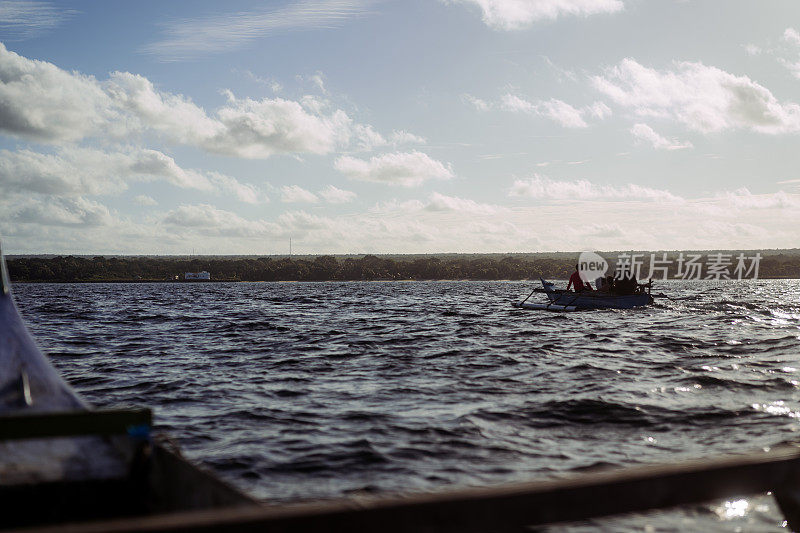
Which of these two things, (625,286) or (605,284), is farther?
(605,284)

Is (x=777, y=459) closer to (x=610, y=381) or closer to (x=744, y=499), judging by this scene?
(x=744, y=499)

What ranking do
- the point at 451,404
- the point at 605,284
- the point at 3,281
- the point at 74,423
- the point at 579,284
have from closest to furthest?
the point at 74,423
the point at 3,281
the point at 451,404
the point at 579,284
the point at 605,284

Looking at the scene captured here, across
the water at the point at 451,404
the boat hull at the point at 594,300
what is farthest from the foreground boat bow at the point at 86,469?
the boat hull at the point at 594,300

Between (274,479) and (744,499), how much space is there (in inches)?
249

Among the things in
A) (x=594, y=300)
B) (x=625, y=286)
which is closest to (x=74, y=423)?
(x=594, y=300)

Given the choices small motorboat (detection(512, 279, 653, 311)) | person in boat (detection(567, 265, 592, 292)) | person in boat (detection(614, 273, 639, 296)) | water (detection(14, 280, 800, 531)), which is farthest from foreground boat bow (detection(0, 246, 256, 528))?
person in boat (detection(614, 273, 639, 296))

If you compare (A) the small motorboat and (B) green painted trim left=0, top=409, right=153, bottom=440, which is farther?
(A) the small motorboat

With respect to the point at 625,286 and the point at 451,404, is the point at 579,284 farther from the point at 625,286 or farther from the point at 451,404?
the point at 451,404

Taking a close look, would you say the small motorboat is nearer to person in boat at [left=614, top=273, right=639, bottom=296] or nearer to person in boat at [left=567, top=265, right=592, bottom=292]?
person in boat at [left=614, top=273, right=639, bottom=296]

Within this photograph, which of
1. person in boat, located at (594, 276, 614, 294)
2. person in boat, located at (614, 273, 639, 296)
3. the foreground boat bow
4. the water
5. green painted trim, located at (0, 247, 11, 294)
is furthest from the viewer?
A: person in boat, located at (614, 273, 639, 296)

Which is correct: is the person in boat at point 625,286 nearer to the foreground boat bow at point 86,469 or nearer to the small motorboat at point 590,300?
the small motorboat at point 590,300

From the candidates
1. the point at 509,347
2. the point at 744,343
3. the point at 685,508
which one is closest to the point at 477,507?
the point at 685,508

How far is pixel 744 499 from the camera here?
24.8ft

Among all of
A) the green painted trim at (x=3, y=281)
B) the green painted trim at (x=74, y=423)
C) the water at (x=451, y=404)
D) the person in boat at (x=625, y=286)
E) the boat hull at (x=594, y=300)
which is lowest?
the water at (x=451, y=404)
